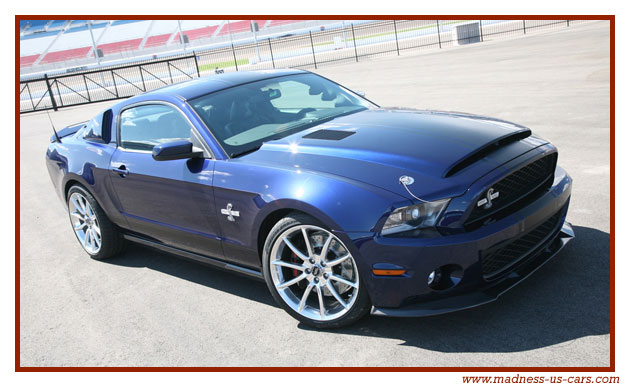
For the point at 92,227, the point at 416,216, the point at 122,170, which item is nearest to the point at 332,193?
the point at 416,216

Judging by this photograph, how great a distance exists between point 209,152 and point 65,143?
2.47m

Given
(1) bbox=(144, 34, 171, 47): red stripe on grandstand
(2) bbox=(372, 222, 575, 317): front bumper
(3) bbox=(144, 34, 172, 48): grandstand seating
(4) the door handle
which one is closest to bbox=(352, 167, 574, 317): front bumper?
(2) bbox=(372, 222, 575, 317): front bumper

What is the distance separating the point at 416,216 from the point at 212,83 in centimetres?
252

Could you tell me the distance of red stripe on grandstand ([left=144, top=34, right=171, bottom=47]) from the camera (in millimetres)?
62906

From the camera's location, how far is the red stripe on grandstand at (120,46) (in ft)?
207

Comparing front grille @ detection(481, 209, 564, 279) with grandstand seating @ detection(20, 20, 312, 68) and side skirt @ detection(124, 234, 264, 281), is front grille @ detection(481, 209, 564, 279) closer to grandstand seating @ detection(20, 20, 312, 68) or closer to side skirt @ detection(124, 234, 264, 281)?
side skirt @ detection(124, 234, 264, 281)

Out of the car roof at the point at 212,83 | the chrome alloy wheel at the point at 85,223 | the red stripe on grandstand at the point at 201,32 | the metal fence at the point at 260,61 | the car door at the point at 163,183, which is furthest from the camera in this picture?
the red stripe on grandstand at the point at 201,32

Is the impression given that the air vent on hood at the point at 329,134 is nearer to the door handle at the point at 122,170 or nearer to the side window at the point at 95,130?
the door handle at the point at 122,170

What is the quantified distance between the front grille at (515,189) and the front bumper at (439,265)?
0.06 m

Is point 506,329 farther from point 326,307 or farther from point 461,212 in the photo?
point 326,307

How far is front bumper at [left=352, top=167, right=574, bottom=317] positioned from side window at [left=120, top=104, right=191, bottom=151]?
1928mm

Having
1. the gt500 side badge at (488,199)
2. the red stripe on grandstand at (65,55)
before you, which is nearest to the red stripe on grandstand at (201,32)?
the red stripe on grandstand at (65,55)

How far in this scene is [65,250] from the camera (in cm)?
608

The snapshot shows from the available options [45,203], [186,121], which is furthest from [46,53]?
[186,121]
